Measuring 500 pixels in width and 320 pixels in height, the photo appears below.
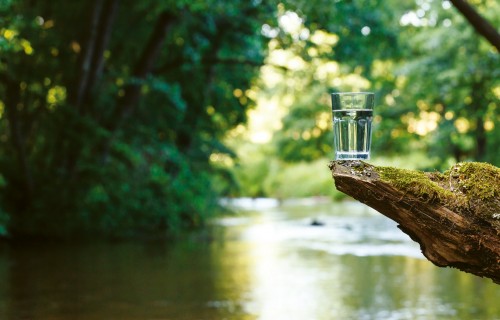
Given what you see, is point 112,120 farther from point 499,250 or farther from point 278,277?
point 499,250

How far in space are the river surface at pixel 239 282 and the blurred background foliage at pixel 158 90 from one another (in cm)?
128

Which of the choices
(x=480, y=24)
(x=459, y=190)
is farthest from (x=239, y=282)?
(x=459, y=190)

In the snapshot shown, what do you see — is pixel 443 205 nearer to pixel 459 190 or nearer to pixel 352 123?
pixel 459 190

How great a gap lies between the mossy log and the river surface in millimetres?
4208

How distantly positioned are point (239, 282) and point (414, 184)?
7.06m

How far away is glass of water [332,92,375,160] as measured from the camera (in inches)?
151

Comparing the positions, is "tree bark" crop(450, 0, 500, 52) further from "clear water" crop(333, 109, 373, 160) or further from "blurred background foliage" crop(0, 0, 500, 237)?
"blurred background foliage" crop(0, 0, 500, 237)

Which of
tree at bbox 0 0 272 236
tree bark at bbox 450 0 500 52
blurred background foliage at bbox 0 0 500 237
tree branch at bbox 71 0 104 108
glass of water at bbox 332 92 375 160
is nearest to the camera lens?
glass of water at bbox 332 92 375 160

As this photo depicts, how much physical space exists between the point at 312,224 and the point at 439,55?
542 centimetres

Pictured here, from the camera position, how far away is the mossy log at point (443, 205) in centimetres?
389

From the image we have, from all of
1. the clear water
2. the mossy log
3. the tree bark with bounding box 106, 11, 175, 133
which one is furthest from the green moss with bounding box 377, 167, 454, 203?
the tree bark with bounding box 106, 11, 175, 133

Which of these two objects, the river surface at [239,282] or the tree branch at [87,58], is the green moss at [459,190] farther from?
the tree branch at [87,58]

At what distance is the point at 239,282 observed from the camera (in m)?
10.8

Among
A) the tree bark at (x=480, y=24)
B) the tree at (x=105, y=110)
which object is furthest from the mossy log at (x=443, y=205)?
the tree at (x=105, y=110)
